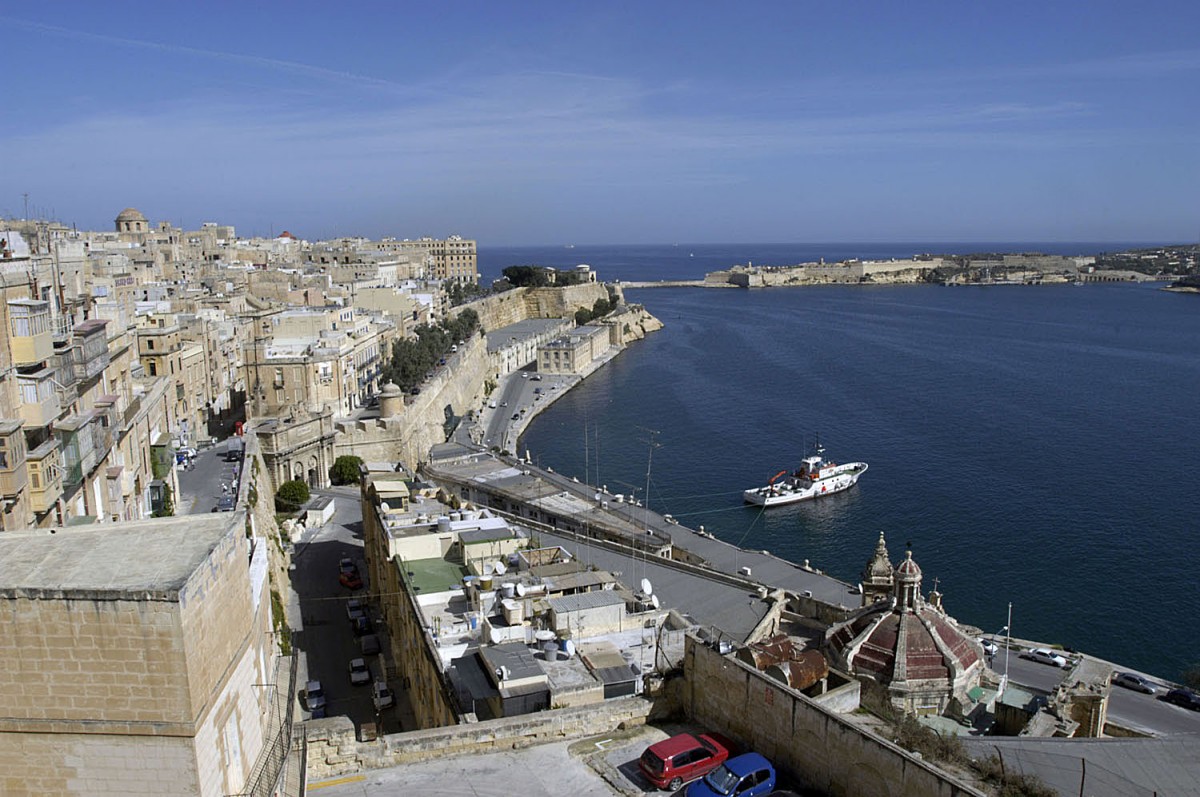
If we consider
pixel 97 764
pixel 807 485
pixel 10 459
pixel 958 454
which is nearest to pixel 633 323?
pixel 958 454

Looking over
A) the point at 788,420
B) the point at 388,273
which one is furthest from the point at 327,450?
the point at 388,273

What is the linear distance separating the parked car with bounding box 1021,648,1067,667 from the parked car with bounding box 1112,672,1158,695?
82 cm

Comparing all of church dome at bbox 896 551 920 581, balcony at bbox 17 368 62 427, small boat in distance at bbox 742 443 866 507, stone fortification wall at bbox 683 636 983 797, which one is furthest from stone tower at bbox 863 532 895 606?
small boat in distance at bbox 742 443 866 507

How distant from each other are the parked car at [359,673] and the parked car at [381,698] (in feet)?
2.72

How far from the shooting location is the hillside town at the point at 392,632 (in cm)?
455

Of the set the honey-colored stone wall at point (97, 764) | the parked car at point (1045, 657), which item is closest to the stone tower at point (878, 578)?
the parked car at point (1045, 657)

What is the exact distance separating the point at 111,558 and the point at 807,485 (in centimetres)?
2836

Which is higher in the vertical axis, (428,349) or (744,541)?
(428,349)

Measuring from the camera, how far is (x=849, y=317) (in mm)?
89562

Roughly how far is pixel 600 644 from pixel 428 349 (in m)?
32.0

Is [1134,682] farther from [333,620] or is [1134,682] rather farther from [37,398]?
[37,398]

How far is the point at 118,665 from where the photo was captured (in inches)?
173

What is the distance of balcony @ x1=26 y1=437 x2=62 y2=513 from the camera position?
9401mm

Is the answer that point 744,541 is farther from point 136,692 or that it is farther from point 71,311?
point 136,692
